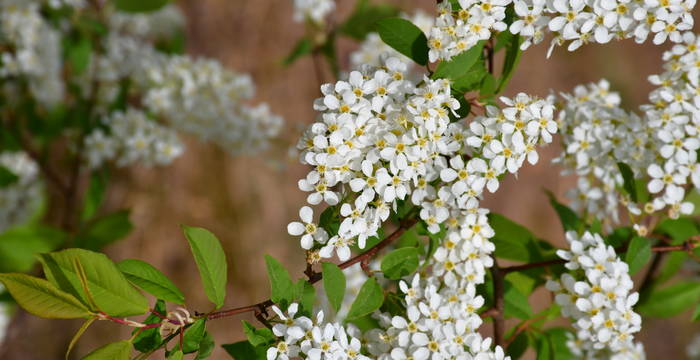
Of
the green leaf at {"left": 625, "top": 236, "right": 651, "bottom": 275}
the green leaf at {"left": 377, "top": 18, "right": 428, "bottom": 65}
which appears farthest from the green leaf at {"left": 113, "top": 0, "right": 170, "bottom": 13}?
the green leaf at {"left": 625, "top": 236, "right": 651, "bottom": 275}

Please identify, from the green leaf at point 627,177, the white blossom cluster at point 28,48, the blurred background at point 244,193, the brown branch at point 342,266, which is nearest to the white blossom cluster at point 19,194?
the white blossom cluster at point 28,48

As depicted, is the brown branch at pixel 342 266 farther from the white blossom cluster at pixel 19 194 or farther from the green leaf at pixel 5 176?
the white blossom cluster at pixel 19 194

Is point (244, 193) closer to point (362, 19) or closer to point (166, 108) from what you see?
point (166, 108)

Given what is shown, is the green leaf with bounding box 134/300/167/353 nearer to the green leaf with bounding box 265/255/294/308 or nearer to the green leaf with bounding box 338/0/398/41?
the green leaf with bounding box 265/255/294/308

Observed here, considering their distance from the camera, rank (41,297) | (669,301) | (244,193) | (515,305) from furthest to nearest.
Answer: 1. (244,193)
2. (669,301)
3. (515,305)
4. (41,297)

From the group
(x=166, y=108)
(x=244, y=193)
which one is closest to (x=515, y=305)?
(x=166, y=108)

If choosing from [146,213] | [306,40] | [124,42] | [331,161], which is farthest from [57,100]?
[331,161]

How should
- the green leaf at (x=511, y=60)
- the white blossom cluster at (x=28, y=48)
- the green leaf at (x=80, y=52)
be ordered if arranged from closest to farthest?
the green leaf at (x=511, y=60) → the white blossom cluster at (x=28, y=48) → the green leaf at (x=80, y=52)
